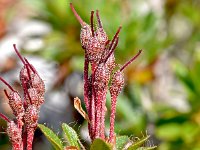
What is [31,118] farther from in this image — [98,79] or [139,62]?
[139,62]

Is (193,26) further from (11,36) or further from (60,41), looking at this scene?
(11,36)

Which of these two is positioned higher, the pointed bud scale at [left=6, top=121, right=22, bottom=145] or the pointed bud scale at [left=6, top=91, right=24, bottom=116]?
the pointed bud scale at [left=6, top=91, right=24, bottom=116]

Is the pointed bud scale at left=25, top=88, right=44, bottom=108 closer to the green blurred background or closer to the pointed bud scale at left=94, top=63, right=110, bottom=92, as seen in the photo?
the pointed bud scale at left=94, top=63, right=110, bottom=92

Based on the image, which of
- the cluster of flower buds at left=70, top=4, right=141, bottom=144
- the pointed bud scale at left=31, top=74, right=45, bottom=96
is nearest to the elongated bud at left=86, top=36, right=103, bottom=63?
the cluster of flower buds at left=70, top=4, right=141, bottom=144

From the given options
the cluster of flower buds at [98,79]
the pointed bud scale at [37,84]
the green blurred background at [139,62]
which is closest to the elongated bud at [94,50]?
the cluster of flower buds at [98,79]

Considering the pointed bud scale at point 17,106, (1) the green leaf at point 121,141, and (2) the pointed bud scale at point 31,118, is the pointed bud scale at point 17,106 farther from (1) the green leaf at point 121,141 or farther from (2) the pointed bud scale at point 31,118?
(1) the green leaf at point 121,141

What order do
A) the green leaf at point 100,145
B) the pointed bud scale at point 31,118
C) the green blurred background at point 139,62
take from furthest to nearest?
the green blurred background at point 139,62, the pointed bud scale at point 31,118, the green leaf at point 100,145

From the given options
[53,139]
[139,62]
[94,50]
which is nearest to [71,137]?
[53,139]
